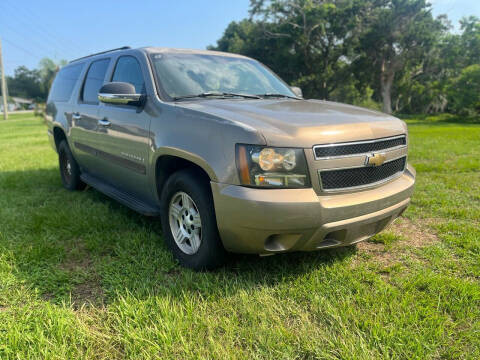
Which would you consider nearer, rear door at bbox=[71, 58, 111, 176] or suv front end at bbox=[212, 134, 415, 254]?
suv front end at bbox=[212, 134, 415, 254]

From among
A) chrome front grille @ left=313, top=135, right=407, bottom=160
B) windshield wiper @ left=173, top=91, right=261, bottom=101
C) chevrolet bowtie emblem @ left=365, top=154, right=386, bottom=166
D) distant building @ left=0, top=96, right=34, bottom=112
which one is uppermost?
distant building @ left=0, top=96, right=34, bottom=112

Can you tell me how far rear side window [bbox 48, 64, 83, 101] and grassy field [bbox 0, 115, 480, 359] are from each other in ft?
7.13

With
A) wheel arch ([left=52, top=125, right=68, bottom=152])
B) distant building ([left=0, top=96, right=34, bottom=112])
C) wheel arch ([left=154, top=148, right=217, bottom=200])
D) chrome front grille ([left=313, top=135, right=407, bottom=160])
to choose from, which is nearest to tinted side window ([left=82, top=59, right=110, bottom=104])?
wheel arch ([left=52, top=125, right=68, bottom=152])

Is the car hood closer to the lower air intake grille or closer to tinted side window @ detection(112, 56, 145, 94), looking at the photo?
the lower air intake grille

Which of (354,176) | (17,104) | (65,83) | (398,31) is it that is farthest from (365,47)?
(17,104)

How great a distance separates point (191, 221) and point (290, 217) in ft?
3.02

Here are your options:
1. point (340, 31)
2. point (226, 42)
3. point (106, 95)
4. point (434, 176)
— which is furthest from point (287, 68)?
point (106, 95)

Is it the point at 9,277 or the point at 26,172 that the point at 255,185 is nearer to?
the point at 9,277

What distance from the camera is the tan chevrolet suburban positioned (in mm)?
2303

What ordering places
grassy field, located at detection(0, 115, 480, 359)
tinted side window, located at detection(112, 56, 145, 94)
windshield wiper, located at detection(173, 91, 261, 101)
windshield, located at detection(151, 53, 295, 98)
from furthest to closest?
tinted side window, located at detection(112, 56, 145, 94), windshield, located at detection(151, 53, 295, 98), windshield wiper, located at detection(173, 91, 261, 101), grassy field, located at detection(0, 115, 480, 359)

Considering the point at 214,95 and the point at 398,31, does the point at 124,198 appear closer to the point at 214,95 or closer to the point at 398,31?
the point at 214,95

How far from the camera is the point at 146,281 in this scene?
2.66 metres

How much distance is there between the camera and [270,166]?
7.54 feet

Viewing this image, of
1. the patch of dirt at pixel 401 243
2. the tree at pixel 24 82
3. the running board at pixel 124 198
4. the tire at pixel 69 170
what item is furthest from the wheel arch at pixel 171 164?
the tree at pixel 24 82
